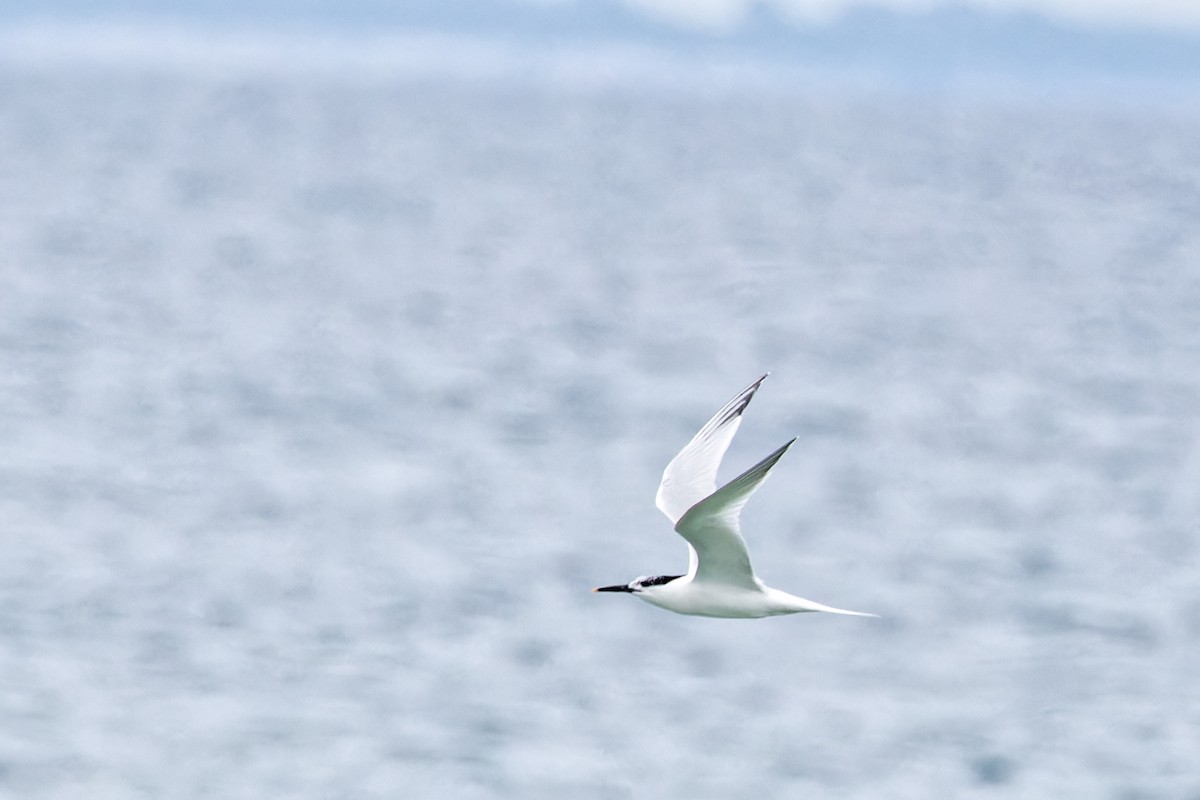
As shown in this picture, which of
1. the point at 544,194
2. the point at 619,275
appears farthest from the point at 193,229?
the point at 544,194

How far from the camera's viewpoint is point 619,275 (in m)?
93.9

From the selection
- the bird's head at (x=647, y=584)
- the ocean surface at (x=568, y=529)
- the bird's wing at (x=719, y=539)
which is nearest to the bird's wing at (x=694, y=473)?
the bird's head at (x=647, y=584)

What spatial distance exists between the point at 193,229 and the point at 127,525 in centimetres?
6714

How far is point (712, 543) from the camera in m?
14.1

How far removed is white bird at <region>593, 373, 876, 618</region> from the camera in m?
13.7

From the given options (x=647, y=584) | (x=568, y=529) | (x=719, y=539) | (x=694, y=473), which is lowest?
(x=719, y=539)

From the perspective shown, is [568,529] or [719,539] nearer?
[719,539]

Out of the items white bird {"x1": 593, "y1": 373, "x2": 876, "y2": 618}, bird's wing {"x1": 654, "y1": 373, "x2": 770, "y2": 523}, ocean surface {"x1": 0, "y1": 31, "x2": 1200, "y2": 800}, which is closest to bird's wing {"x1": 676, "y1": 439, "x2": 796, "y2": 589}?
white bird {"x1": 593, "y1": 373, "x2": 876, "y2": 618}

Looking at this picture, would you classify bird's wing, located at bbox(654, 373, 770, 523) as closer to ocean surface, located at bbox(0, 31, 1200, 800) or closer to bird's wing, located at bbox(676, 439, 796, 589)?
bird's wing, located at bbox(676, 439, 796, 589)

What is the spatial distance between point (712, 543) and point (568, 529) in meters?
29.8

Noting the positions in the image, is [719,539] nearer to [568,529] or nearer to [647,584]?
[647,584]

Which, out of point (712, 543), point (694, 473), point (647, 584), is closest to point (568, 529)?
point (694, 473)

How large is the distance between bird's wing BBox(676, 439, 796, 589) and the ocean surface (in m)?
17.1

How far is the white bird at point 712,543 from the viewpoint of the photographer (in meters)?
13.7
